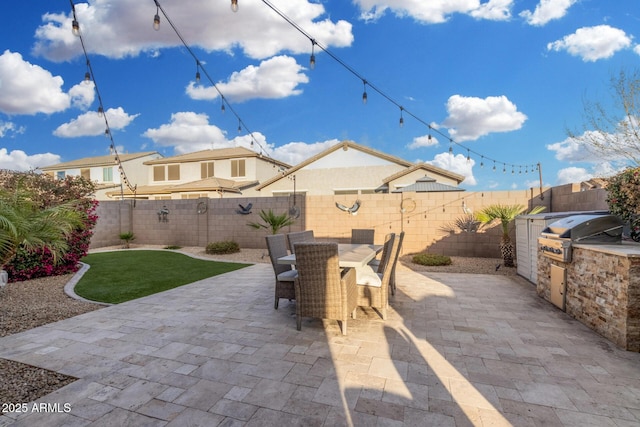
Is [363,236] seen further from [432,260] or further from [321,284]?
[321,284]

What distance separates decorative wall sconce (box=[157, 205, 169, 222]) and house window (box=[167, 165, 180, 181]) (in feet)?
35.8

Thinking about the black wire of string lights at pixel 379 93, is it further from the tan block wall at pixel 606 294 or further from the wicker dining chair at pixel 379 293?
the tan block wall at pixel 606 294

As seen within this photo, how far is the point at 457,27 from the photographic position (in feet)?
27.2

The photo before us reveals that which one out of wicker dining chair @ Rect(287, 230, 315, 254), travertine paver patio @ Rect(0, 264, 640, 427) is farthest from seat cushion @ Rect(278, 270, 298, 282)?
wicker dining chair @ Rect(287, 230, 315, 254)

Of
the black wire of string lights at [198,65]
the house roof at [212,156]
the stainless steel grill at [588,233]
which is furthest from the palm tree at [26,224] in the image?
the house roof at [212,156]

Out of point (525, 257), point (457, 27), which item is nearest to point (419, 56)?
point (457, 27)

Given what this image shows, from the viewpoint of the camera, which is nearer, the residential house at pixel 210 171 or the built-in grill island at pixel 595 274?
the built-in grill island at pixel 595 274

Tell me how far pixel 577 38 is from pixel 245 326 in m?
10.3

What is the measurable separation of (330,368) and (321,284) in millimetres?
962

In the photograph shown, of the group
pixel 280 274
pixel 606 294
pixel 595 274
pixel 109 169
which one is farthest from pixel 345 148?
pixel 109 169

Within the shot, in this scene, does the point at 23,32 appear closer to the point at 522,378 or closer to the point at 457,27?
the point at 457,27

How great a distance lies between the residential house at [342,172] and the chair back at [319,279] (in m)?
13.1

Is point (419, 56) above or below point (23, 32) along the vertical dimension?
above

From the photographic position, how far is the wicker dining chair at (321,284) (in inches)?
133
